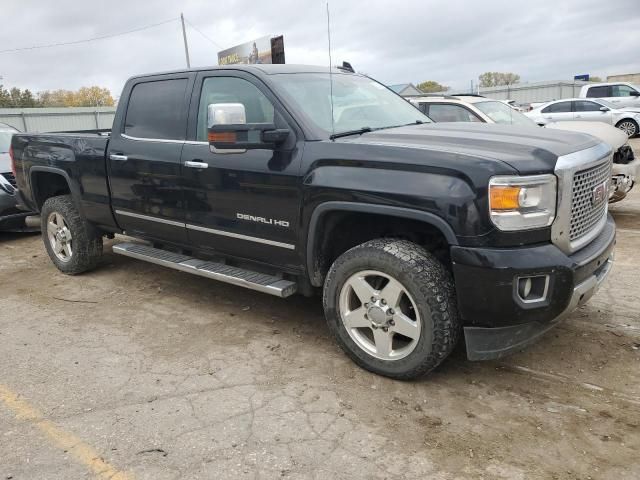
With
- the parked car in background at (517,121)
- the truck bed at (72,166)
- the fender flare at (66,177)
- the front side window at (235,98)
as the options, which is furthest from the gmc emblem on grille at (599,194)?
the fender flare at (66,177)

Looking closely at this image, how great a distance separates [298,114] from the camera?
3695mm

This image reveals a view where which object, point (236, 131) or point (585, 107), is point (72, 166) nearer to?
point (236, 131)

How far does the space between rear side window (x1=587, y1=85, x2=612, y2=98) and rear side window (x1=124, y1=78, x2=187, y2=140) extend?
19.4 meters

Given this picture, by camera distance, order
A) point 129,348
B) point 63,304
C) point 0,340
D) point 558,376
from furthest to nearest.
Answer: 1. point 63,304
2. point 0,340
3. point 129,348
4. point 558,376

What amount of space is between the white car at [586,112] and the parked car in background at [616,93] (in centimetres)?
99

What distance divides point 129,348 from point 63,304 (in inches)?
55.3

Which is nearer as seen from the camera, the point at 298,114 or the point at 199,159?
the point at 298,114

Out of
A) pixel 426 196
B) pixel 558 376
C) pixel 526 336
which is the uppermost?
pixel 426 196

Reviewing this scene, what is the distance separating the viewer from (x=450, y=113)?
26.6ft

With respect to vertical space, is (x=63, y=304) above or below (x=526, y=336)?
below

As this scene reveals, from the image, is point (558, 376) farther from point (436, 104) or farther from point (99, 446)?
point (436, 104)

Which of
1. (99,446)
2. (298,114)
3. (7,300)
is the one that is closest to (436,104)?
(298,114)

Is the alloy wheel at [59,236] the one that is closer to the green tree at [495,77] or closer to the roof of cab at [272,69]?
the roof of cab at [272,69]

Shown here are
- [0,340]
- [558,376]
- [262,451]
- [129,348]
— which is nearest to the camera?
[262,451]
